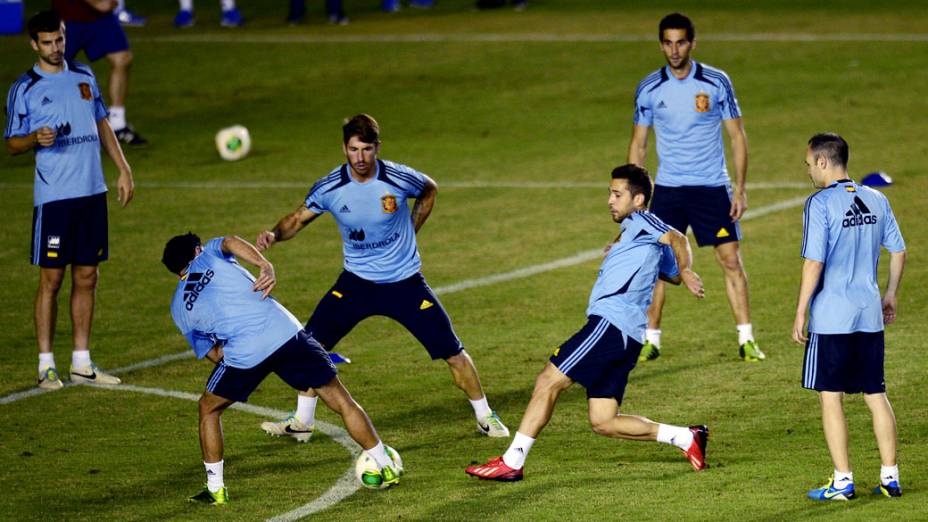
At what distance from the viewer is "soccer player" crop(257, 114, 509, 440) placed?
10.1 metres

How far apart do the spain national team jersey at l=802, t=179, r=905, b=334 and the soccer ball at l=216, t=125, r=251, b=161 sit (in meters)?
15.1

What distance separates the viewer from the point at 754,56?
27.7m

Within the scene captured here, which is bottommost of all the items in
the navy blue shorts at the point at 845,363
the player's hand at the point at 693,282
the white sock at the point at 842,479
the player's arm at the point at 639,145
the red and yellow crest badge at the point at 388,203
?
the white sock at the point at 842,479

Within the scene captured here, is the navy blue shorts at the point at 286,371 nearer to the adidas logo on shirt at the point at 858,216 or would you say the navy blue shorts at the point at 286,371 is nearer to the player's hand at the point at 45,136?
the adidas logo on shirt at the point at 858,216

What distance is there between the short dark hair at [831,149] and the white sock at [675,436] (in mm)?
1853

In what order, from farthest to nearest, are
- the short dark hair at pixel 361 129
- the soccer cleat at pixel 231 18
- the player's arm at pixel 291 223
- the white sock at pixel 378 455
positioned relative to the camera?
the soccer cleat at pixel 231 18 < the player's arm at pixel 291 223 < the short dark hair at pixel 361 129 < the white sock at pixel 378 455

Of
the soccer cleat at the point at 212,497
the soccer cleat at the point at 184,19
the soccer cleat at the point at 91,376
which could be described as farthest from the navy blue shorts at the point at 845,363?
the soccer cleat at the point at 184,19

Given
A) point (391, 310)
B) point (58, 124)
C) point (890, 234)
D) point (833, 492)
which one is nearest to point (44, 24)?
point (58, 124)

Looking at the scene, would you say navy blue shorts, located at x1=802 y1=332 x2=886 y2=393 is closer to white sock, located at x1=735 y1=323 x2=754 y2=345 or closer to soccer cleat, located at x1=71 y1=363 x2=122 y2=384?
white sock, located at x1=735 y1=323 x2=754 y2=345

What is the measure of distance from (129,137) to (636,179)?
1555 centimetres

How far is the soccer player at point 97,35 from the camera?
21.1m

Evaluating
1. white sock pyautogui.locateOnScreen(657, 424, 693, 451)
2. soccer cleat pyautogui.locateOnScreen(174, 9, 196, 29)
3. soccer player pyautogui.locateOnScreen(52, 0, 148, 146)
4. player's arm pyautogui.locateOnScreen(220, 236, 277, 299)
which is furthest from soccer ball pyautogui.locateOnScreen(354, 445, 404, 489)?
soccer cleat pyautogui.locateOnScreen(174, 9, 196, 29)

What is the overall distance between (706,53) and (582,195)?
30.8 feet

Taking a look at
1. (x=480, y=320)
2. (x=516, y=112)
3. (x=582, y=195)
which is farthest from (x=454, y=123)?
(x=480, y=320)
